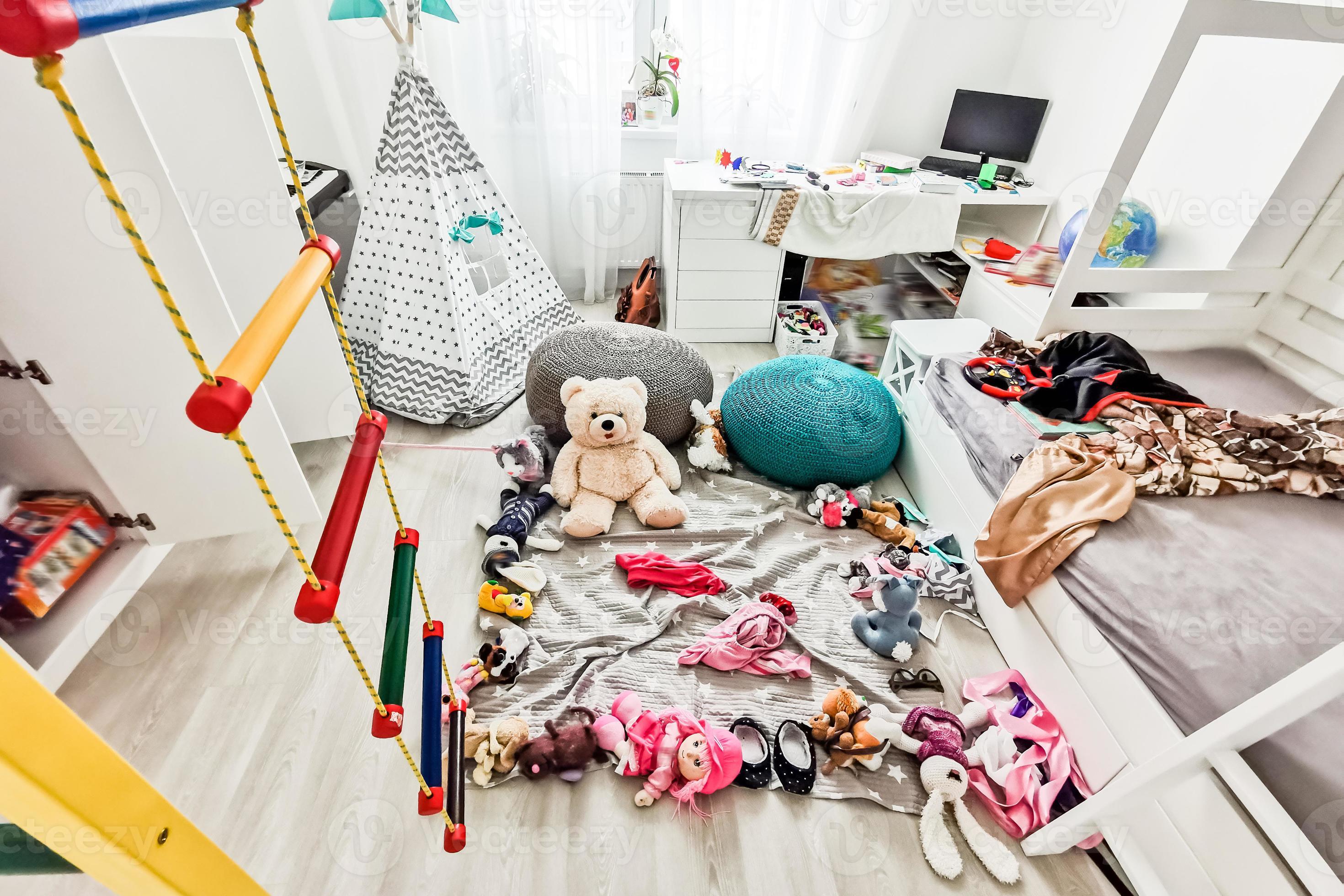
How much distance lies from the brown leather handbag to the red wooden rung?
219 centimetres

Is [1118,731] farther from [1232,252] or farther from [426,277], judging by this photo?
[426,277]

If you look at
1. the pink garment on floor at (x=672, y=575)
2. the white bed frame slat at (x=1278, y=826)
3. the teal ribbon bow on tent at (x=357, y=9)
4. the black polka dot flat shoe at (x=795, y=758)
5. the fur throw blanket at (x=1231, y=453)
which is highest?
the teal ribbon bow on tent at (x=357, y=9)

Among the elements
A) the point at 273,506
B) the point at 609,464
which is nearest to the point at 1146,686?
the point at 609,464

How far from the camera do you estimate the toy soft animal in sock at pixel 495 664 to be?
156 centimetres

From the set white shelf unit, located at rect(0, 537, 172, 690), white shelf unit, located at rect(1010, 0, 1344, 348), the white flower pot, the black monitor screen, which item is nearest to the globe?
white shelf unit, located at rect(1010, 0, 1344, 348)

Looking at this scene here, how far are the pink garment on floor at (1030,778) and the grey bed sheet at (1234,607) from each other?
277 mm

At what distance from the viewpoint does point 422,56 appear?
8.93 feet

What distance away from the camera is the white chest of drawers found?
2.71 meters

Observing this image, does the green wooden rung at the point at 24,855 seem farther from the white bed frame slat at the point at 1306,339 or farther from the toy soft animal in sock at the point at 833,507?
the white bed frame slat at the point at 1306,339

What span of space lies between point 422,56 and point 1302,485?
3.37m

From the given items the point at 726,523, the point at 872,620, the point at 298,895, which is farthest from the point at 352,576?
the point at 872,620

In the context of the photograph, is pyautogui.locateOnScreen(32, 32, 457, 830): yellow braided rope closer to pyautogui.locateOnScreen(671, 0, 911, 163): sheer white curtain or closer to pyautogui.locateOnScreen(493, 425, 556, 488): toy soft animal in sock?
pyautogui.locateOnScreen(493, 425, 556, 488): toy soft animal in sock

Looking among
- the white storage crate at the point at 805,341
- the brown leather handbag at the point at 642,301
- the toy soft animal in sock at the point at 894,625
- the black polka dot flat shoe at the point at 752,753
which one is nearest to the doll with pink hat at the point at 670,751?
the black polka dot flat shoe at the point at 752,753

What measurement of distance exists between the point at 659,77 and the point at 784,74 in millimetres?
584
